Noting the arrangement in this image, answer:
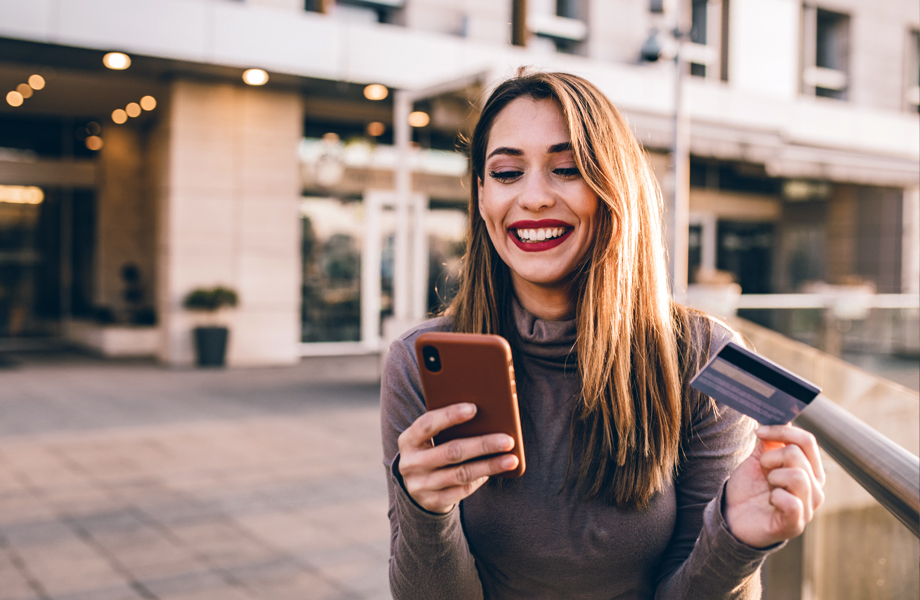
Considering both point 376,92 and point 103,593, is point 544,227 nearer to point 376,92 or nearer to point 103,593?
point 103,593

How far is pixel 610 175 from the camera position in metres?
1.53

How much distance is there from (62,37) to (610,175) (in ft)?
33.7

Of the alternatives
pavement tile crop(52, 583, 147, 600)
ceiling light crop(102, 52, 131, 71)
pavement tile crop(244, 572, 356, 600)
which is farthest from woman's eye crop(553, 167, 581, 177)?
ceiling light crop(102, 52, 131, 71)

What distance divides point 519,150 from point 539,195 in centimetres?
11

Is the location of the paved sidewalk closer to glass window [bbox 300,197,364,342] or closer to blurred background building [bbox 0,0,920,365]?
blurred background building [bbox 0,0,920,365]

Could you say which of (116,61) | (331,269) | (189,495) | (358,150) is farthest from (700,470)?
(358,150)

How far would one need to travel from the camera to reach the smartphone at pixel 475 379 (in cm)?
122

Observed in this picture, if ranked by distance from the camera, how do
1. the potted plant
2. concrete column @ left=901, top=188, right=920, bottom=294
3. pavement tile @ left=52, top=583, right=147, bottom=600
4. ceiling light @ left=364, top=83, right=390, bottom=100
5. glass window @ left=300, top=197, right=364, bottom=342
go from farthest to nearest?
concrete column @ left=901, top=188, right=920, bottom=294, glass window @ left=300, top=197, right=364, bottom=342, ceiling light @ left=364, top=83, right=390, bottom=100, the potted plant, pavement tile @ left=52, top=583, right=147, bottom=600

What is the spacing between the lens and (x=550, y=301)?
165 centimetres

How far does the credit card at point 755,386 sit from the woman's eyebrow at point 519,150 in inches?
21.7

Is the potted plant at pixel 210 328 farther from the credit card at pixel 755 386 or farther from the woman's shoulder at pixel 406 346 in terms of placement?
the credit card at pixel 755 386

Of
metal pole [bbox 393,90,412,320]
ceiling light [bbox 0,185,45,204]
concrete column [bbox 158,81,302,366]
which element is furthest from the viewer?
ceiling light [bbox 0,185,45,204]

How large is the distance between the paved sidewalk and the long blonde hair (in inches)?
97.2

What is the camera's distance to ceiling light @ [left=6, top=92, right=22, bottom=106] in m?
12.9
